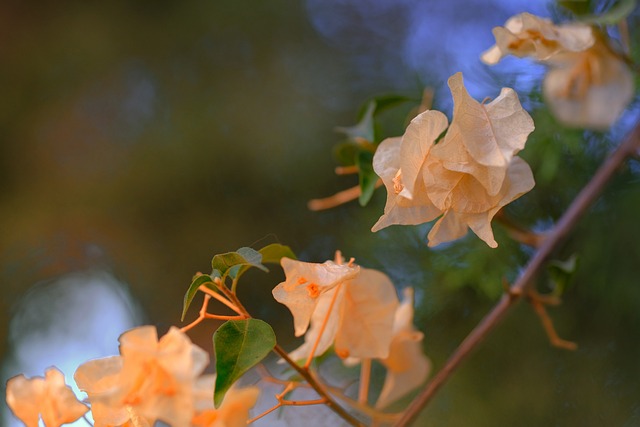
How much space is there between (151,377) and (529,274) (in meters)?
0.22

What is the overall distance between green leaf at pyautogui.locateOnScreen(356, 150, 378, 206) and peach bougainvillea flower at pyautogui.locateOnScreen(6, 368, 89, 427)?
15 centimetres

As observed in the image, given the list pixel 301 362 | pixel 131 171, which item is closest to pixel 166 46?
pixel 131 171

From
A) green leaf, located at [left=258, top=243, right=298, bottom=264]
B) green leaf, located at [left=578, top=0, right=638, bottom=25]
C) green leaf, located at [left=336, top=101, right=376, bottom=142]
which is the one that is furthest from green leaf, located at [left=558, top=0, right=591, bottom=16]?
green leaf, located at [left=258, top=243, right=298, bottom=264]

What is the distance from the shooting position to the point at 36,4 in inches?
38.4

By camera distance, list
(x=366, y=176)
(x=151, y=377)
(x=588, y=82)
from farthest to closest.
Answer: (x=588, y=82) → (x=366, y=176) → (x=151, y=377)

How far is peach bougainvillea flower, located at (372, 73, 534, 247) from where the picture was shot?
0.79 feet

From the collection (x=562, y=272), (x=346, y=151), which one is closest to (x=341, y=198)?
(x=346, y=151)

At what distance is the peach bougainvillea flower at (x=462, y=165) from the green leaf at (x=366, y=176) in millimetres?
74

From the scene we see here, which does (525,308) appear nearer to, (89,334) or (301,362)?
(301,362)

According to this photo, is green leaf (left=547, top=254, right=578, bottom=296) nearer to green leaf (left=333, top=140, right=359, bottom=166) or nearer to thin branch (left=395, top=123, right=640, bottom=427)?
thin branch (left=395, top=123, right=640, bottom=427)

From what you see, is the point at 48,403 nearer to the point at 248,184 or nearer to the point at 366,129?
the point at 366,129

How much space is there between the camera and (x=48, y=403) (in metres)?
0.28

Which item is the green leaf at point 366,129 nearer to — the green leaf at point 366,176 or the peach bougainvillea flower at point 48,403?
the green leaf at point 366,176

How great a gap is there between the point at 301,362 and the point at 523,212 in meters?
0.29
